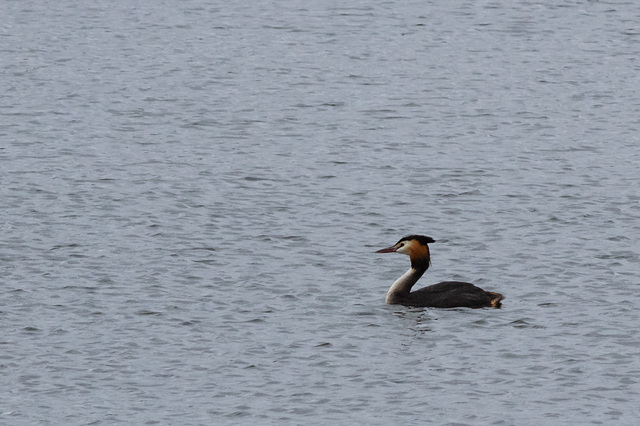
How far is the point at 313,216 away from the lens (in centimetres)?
2556

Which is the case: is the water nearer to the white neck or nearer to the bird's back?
the bird's back

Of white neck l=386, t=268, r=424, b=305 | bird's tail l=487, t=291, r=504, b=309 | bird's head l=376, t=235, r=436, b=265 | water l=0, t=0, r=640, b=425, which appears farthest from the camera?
bird's head l=376, t=235, r=436, b=265

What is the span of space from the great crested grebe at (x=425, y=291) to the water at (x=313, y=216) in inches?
7.4

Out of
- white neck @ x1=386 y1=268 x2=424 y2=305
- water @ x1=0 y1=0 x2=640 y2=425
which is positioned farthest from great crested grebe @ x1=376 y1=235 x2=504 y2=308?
water @ x1=0 y1=0 x2=640 y2=425

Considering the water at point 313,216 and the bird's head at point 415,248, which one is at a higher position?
the bird's head at point 415,248

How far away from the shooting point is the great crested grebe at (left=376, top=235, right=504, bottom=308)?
67.8 ft

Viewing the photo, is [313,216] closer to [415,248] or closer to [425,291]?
[415,248]

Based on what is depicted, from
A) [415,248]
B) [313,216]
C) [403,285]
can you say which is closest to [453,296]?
[403,285]

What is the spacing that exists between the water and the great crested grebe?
0.62ft

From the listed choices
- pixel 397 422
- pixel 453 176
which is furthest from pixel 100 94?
pixel 397 422

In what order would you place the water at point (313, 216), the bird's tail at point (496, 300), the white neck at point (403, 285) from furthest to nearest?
1. the white neck at point (403, 285)
2. the bird's tail at point (496, 300)
3. the water at point (313, 216)

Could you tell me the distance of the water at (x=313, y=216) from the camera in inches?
691

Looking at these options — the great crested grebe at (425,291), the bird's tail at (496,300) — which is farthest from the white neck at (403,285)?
the bird's tail at (496,300)

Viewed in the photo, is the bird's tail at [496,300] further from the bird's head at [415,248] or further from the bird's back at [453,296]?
the bird's head at [415,248]
